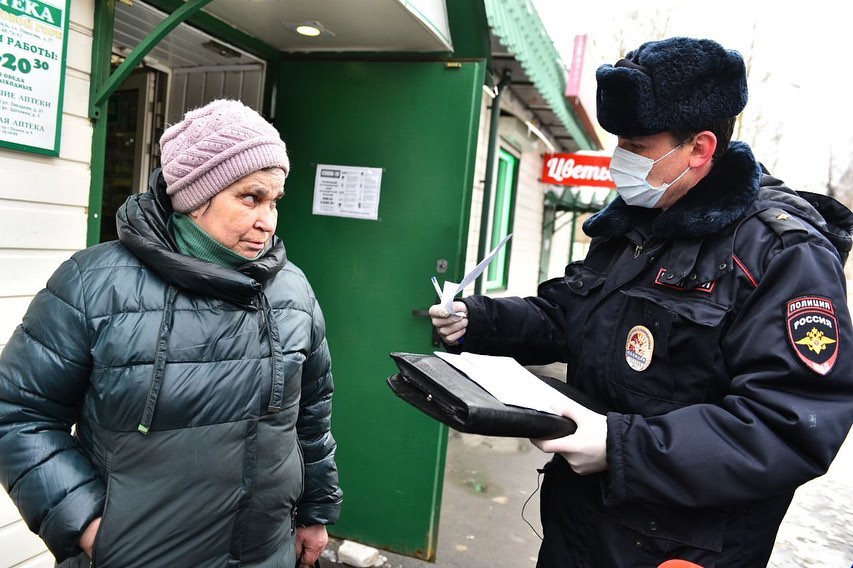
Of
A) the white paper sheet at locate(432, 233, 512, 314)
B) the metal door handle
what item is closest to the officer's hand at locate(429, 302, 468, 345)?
the white paper sheet at locate(432, 233, 512, 314)

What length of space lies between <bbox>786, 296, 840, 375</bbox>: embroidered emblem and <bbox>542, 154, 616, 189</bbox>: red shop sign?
6985 mm

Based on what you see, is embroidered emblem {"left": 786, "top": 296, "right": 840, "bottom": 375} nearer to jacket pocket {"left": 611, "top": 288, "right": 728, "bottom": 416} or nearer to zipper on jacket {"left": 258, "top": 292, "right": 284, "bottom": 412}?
jacket pocket {"left": 611, "top": 288, "right": 728, "bottom": 416}

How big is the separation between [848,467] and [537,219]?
5772 millimetres

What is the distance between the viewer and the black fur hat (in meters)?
1.43

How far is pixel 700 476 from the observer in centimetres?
123

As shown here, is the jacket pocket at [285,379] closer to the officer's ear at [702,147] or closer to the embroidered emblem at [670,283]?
the embroidered emblem at [670,283]

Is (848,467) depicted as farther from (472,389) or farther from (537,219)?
(472,389)

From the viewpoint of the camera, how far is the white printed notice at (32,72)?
6.01ft

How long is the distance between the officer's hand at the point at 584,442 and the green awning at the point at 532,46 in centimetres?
228

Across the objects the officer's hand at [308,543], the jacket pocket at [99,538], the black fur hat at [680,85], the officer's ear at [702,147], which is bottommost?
the officer's hand at [308,543]

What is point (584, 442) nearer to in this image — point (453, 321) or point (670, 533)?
point (670, 533)

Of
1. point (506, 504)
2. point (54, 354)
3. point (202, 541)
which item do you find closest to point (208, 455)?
point (202, 541)

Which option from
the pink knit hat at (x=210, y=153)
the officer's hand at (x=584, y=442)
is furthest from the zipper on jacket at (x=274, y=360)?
the officer's hand at (x=584, y=442)

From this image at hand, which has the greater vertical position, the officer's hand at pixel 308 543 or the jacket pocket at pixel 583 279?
the jacket pocket at pixel 583 279
